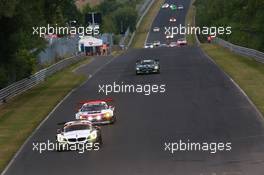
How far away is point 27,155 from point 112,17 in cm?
16501

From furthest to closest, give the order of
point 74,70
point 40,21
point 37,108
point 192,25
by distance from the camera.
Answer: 1. point 192,25
2. point 74,70
3. point 40,21
4. point 37,108

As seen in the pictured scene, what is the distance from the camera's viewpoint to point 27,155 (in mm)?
30094

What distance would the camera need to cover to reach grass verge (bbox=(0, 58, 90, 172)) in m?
34.1

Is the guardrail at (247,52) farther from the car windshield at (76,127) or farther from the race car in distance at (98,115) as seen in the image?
the car windshield at (76,127)

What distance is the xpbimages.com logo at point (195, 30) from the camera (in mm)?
133350

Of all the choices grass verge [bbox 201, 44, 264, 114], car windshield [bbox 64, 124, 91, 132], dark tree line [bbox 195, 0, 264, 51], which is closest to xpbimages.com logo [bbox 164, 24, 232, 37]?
dark tree line [bbox 195, 0, 264, 51]

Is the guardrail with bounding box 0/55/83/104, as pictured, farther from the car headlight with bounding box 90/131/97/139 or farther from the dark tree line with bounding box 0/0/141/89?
the car headlight with bounding box 90/131/97/139

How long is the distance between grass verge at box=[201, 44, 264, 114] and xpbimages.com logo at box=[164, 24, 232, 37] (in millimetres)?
38200

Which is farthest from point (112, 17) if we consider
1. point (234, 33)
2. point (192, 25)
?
point (234, 33)

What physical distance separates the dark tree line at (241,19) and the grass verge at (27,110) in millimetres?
28163

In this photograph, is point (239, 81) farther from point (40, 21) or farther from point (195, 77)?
point (40, 21)

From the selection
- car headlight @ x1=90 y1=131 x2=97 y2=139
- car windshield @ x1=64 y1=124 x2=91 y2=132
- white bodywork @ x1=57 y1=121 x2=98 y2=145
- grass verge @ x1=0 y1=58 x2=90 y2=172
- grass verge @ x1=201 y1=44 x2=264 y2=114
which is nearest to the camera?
white bodywork @ x1=57 y1=121 x2=98 y2=145

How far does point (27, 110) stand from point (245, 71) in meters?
22.6

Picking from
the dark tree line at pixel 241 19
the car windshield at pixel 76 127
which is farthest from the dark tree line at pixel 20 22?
the dark tree line at pixel 241 19
